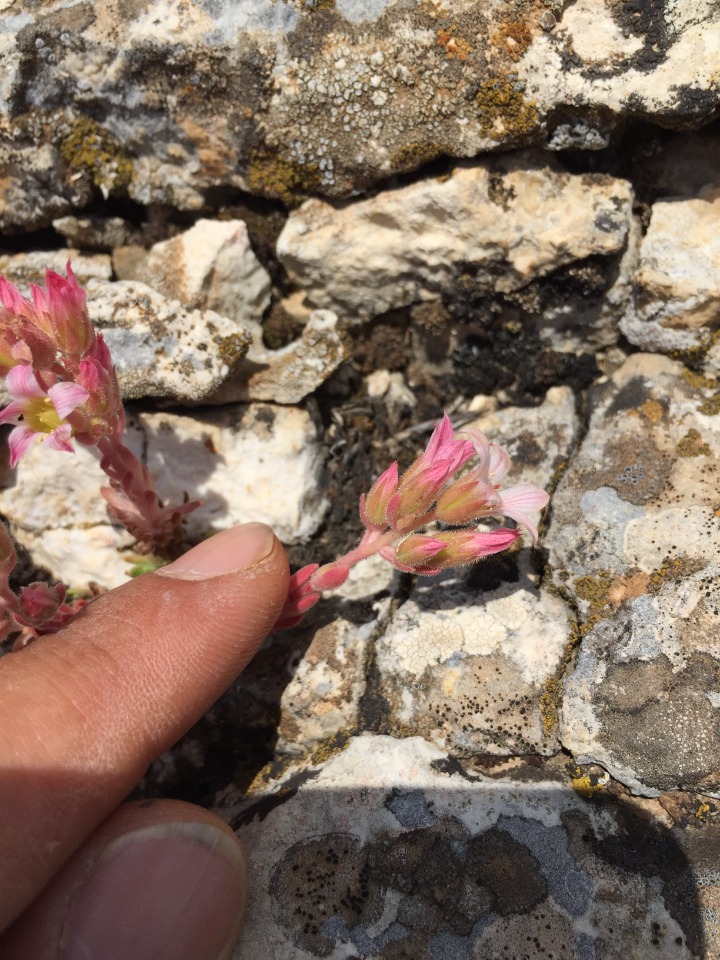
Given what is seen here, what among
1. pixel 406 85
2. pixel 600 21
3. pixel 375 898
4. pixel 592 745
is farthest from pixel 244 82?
pixel 375 898

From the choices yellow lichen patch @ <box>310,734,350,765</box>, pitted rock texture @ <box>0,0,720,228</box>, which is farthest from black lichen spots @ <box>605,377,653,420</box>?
yellow lichen patch @ <box>310,734,350,765</box>

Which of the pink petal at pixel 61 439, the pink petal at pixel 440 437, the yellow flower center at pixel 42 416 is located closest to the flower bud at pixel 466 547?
the pink petal at pixel 440 437

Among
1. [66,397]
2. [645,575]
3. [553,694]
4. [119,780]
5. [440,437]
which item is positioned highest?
[66,397]

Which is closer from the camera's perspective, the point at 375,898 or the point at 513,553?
the point at 375,898

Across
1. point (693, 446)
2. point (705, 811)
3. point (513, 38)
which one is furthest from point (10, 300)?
point (705, 811)

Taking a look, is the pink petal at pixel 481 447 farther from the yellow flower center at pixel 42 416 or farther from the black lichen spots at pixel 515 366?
the yellow flower center at pixel 42 416

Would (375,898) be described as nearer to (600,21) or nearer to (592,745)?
(592,745)

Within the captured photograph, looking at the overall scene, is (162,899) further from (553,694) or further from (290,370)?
(290,370)
